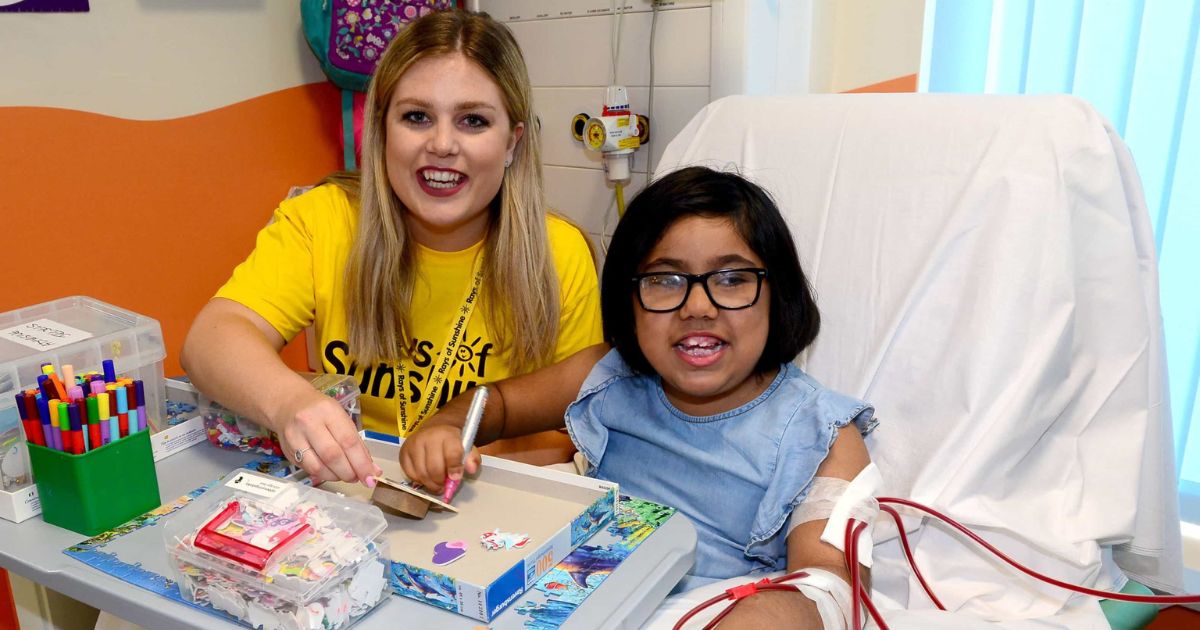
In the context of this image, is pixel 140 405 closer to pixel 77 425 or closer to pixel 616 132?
pixel 77 425

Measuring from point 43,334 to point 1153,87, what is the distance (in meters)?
2.10

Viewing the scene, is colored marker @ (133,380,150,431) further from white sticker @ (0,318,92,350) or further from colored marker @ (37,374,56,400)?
white sticker @ (0,318,92,350)

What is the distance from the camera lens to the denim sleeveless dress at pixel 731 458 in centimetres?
118

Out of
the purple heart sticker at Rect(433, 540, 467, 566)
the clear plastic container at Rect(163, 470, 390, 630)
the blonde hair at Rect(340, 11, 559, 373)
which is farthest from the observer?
the blonde hair at Rect(340, 11, 559, 373)

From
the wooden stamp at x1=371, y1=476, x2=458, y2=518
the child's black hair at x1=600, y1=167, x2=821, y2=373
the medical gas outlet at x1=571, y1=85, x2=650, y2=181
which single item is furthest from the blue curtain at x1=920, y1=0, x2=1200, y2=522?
the wooden stamp at x1=371, y1=476, x2=458, y2=518

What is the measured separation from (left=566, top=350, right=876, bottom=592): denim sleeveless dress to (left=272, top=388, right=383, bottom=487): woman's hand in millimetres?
430

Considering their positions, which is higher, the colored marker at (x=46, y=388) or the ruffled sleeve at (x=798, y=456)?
the colored marker at (x=46, y=388)

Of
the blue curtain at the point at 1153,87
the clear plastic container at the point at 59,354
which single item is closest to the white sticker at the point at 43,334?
the clear plastic container at the point at 59,354

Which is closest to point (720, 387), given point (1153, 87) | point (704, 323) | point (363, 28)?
point (704, 323)

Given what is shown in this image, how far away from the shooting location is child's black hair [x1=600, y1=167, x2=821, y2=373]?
1254 mm

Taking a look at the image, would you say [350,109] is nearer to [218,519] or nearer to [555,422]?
[555,422]

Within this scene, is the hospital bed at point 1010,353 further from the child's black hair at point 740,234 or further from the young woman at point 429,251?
the young woman at point 429,251

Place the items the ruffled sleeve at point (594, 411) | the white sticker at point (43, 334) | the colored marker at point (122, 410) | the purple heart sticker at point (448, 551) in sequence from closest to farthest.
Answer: the purple heart sticker at point (448, 551)
the colored marker at point (122, 410)
the white sticker at point (43, 334)
the ruffled sleeve at point (594, 411)

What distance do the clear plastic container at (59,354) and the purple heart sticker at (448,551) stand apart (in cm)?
50
